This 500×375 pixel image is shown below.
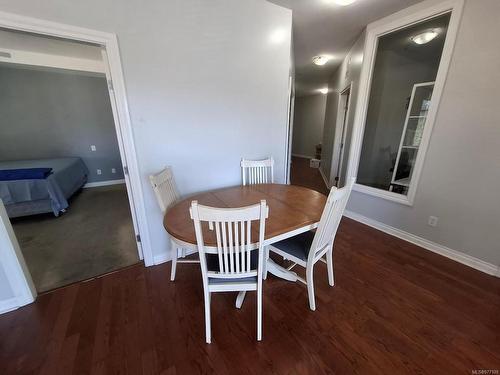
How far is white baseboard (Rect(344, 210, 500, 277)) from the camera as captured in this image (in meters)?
2.00

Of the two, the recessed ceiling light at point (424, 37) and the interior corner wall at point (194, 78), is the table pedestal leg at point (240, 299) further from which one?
the recessed ceiling light at point (424, 37)

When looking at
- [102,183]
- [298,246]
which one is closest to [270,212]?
[298,246]

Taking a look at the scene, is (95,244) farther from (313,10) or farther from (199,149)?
(313,10)

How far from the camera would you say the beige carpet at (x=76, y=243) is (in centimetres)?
198

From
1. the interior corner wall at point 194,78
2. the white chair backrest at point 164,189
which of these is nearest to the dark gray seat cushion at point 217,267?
the white chair backrest at point 164,189

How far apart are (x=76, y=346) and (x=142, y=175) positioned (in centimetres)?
130

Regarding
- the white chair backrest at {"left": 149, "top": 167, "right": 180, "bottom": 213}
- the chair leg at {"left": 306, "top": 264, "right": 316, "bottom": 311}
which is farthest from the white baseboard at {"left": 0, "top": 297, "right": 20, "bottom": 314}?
the chair leg at {"left": 306, "top": 264, "right": 316, "bottom": 311}

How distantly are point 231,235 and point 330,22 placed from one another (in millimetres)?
3103

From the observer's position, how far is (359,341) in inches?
53.3

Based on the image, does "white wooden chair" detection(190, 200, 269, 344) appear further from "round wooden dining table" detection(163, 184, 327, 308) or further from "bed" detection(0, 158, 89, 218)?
"bed" detection(0, 158, 89, 218)

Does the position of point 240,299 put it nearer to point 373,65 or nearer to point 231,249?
point 231,249

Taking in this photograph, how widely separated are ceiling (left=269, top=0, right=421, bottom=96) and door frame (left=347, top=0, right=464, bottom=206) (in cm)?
11

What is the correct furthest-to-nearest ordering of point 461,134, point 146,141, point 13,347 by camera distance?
point 461,134, point 146,141, point 13,347

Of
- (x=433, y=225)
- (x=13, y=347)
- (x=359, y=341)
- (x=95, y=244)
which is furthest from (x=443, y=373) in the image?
(x=95, y=244)
